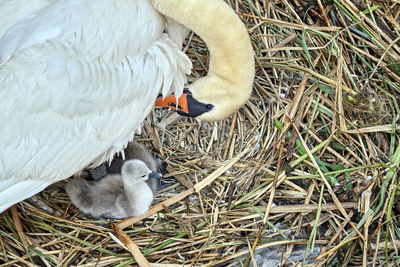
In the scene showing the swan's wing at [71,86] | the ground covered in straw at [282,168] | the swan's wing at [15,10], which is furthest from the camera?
the ground covered in straw at [282,168]

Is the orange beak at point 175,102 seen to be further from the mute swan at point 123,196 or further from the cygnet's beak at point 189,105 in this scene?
the mute swan at point 123,196

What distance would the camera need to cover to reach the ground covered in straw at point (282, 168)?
113 inches

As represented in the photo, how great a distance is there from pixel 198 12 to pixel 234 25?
18 cm

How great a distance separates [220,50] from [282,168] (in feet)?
2.53

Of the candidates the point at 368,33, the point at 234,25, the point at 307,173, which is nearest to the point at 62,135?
the point at 234,25

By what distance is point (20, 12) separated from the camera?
2654 mm

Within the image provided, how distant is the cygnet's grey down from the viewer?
2.95 m

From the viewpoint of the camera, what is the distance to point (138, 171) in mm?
2949

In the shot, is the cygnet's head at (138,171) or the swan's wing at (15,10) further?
the cygnet's head at (138,171)

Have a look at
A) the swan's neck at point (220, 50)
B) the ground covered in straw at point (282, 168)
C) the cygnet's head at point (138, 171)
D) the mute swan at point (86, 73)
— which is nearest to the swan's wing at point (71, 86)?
the mute swan at point (86, 73)

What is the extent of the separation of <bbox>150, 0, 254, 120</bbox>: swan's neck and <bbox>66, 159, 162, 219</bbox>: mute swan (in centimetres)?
45

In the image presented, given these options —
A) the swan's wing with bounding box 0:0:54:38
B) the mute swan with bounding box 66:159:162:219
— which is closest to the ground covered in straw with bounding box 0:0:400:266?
the mute swan with bounding box 66:159:162:219

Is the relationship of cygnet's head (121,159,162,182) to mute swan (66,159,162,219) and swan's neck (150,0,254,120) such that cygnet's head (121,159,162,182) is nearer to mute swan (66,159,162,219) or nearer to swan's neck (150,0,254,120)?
mute swan (66,159,162,219)

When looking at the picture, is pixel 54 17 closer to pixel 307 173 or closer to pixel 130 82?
pixel 130 82
